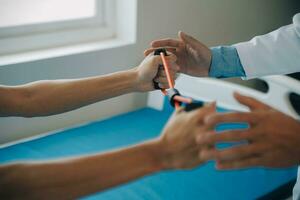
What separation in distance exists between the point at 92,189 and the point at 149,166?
0.34 ft

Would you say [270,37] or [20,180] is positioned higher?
[270,37]

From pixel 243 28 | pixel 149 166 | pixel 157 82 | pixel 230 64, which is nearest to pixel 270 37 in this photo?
pixel 230 64

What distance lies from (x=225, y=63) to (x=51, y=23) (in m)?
0.84

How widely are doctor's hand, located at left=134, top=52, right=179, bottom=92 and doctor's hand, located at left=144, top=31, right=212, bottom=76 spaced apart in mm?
54

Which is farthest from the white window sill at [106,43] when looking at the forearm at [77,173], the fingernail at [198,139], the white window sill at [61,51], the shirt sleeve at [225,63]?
the fingernail at [198,139]

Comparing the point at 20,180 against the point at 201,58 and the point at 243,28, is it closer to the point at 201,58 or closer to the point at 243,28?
the point at 201,58

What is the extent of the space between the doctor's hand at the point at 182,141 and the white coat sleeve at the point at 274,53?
655 millimetres

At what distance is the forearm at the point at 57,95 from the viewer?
1098 mm

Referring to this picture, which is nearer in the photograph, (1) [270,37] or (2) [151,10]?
(1) [270,37]

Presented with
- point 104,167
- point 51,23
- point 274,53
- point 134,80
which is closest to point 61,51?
point 51,23

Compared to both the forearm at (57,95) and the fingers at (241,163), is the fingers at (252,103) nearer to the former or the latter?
the fingers at (241,163)

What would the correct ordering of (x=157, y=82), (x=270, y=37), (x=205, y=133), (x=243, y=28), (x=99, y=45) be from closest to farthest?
(x=205, y=133)
(x=157, y=82)
(x=270, y=37)
(x=99, y=45)
(x=243, y=28)

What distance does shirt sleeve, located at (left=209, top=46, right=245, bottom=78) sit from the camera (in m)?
1.30

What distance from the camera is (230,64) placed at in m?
1.34
